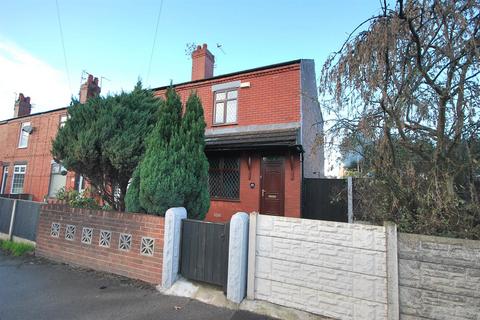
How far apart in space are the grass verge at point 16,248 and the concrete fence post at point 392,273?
7777 mm

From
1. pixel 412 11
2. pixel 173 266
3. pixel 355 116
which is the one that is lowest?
pixel 173 266

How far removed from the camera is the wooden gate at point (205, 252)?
13.1ft

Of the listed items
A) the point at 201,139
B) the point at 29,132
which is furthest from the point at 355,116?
the point at 29,132

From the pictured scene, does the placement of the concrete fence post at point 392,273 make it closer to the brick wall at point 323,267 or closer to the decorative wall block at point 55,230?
the brick wall at point 323,267

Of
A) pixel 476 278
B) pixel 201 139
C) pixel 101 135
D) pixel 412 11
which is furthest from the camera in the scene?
pixel 101 135

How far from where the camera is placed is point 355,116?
3705mm

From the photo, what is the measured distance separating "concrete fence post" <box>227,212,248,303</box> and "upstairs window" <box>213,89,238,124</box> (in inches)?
265

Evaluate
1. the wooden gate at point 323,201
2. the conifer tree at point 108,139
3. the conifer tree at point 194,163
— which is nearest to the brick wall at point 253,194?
the wooden gate at point 323,201

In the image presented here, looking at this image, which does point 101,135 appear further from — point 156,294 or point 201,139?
point 156,294

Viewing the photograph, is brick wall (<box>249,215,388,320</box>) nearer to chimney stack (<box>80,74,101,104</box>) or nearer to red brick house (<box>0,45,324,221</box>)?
red brick house (<box>0,45,324,221</box>)

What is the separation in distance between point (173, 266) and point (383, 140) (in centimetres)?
377

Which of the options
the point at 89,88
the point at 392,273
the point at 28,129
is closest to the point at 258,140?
the point at 392,273

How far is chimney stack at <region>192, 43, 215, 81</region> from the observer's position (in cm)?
1204

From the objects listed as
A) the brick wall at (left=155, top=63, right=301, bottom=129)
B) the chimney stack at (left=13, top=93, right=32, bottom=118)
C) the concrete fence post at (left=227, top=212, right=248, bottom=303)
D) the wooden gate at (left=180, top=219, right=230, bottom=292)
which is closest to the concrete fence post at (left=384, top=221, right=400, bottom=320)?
the concrete fence post at (left=227, top=212, right=248, bottom=303)
